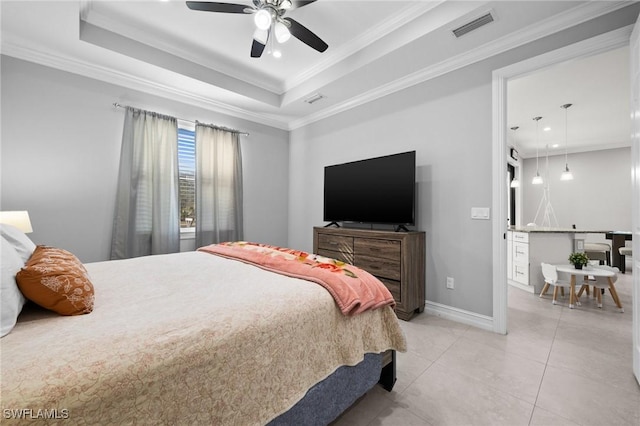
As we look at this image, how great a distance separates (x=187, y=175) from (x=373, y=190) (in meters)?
2.45

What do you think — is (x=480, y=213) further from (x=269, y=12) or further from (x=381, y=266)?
(x=269, y=12)

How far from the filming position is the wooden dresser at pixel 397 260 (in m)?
2.69

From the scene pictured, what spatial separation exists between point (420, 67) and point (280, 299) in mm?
2840

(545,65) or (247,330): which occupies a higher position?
(545,65)

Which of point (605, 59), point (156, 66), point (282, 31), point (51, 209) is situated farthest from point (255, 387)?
point (605, 59)

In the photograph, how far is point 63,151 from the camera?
2742 mm

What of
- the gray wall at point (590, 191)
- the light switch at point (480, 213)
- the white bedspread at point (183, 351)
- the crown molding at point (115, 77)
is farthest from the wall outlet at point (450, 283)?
the gray wall at point (590, 191)

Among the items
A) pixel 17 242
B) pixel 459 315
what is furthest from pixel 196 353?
pixel 459 315

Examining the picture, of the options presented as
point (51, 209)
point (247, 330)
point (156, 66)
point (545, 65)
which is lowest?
point (247, 330)

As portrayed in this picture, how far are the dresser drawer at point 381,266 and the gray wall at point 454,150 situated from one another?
1.54ft

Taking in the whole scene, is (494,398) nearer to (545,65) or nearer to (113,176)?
(545,65)

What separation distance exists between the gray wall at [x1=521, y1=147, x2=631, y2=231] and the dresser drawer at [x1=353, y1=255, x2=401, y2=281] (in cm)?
656

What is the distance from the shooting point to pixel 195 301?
119cm

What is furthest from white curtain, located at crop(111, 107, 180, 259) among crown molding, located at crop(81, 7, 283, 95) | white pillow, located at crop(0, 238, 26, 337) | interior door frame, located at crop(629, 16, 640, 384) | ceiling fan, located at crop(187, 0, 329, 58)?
interior door frame, located at crop(629, 16, 640, 384)
